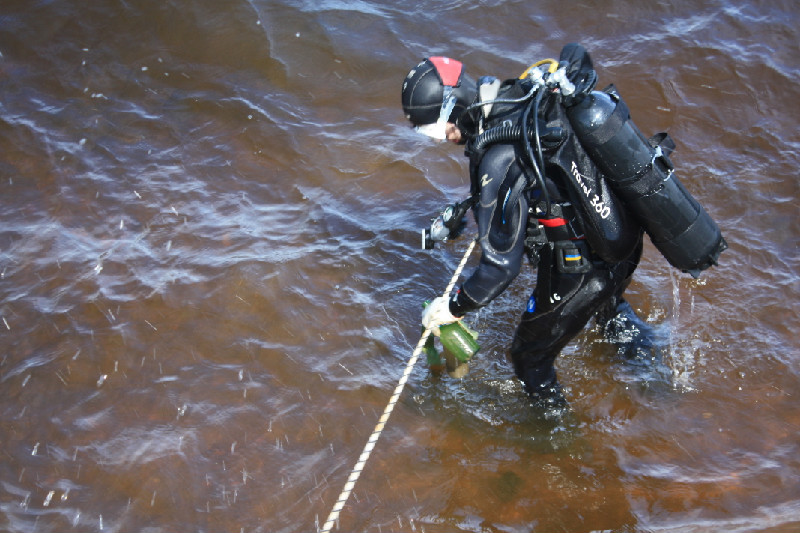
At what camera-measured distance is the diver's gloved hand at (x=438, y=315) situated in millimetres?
3736

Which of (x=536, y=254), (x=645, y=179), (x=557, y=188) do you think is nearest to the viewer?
(x=645, y=179)

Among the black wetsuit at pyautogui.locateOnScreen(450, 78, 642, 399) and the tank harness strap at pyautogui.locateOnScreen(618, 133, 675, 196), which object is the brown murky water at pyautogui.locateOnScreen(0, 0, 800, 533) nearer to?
the black wetsuit at pyautogui.locateOnScreen(450, 78, 642, 399)

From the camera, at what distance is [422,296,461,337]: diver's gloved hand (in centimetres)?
374

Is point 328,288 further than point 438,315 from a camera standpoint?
Yes

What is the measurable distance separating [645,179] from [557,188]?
1.36 feet

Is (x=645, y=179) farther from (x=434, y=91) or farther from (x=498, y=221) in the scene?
(x=434, y=91)

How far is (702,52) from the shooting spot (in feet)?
23.9

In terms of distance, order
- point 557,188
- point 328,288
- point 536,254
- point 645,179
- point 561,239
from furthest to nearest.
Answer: point 328,288, point 536,254, point 561,239, point 557,188, point 645,179

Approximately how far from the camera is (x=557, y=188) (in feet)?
11.6

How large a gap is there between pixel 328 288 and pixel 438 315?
62.5 inches

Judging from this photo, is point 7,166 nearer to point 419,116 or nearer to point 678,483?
point 419,116

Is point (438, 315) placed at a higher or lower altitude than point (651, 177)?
lower

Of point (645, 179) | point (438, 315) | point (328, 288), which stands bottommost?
point (328, 288)

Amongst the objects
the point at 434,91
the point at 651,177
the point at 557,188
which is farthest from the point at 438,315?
the point at 651,177
